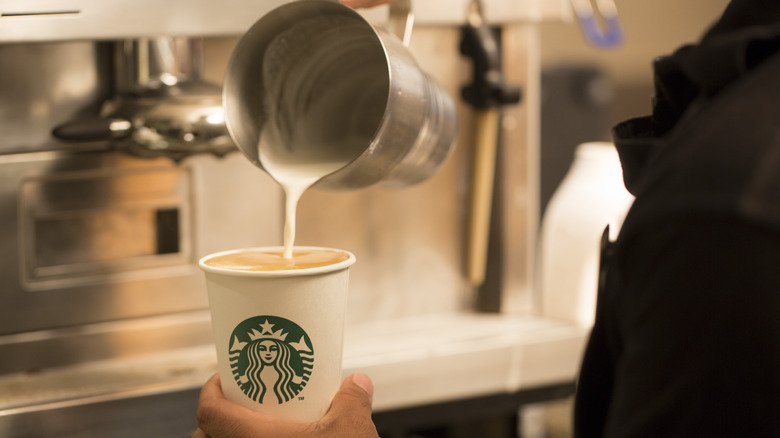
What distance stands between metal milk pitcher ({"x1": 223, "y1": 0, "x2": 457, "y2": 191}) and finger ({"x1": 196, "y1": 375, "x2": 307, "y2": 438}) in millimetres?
247

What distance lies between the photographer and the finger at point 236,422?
75 centimetres

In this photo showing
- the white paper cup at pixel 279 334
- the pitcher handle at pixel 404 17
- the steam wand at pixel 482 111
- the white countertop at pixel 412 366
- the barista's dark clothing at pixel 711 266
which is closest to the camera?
the barista's dark clothing at pixel 711 266

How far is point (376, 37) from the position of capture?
0.89 m

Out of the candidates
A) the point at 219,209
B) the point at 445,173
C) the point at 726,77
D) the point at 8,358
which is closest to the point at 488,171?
the point at 445,173

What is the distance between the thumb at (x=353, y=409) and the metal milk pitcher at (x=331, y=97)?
0.21 metres

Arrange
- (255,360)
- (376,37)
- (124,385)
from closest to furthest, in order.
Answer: (255,360)
(376,37)
(124,385)

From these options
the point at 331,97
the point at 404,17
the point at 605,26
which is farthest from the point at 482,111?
the point at 331,97

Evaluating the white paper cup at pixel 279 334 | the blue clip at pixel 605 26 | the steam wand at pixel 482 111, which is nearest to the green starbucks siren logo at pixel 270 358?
the white paper cup at pixel 279 334

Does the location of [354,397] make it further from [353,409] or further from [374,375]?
[374,375]

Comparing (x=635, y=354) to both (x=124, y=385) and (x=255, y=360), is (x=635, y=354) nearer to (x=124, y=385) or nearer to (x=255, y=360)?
(x=255, y=360)

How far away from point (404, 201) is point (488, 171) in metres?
0.17

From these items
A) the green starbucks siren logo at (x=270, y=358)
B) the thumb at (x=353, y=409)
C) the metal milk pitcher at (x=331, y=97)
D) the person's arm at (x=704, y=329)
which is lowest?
the thumb at (x=353, y=409)

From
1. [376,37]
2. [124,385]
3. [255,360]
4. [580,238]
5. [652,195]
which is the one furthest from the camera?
[580,238]

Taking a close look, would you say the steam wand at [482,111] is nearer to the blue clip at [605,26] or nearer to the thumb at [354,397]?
the blue clip at [605,26]
